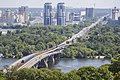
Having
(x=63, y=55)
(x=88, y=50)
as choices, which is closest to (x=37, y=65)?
(x=63, y=55)

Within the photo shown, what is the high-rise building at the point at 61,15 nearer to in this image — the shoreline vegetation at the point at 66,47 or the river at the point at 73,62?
the shoreline vegetation at the point at 66,47

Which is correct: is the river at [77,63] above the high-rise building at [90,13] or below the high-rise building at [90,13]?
above

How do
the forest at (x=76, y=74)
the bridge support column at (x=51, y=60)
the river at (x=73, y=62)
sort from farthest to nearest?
1. the bridge support column at (x=51, y=60)
2. the river at (x=73, y=62)
3. the forest at (x=76, y=74)

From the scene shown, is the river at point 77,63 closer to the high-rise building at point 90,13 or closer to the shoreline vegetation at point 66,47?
the shoreline vegetation at point 66,47

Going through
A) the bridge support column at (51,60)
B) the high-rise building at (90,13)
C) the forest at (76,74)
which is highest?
the forest at (76,74)

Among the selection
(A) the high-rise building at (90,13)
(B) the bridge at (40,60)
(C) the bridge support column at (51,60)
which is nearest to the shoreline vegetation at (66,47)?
(B) the bridge at (40,60)

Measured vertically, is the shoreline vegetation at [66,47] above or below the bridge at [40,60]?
below

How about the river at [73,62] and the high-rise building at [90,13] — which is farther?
the high-rise building at [90,13]

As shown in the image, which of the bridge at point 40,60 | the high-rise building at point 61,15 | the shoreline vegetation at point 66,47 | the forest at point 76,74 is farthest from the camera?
the high-rise building at point 61,15

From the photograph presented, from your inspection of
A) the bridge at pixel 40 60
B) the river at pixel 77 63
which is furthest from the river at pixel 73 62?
the bridge at pixel 40 60

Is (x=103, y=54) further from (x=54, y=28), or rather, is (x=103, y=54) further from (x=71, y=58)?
(x=54, y=28)

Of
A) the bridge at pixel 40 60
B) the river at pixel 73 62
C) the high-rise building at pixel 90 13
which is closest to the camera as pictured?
the bridge at pixel 40 60
